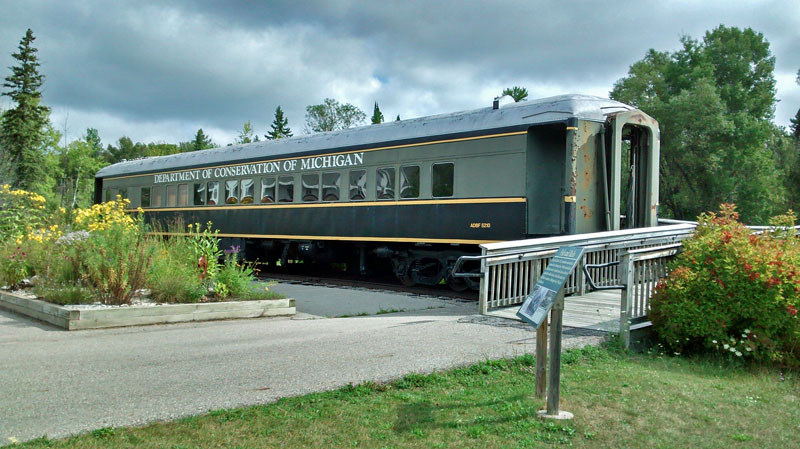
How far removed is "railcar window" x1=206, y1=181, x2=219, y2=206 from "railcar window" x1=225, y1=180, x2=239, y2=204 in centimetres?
48

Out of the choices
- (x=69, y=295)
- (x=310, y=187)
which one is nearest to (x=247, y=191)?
(x=310, y=187)

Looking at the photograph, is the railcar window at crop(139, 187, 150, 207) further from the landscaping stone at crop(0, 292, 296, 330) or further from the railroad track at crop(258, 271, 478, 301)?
the landscaping stone at crop(0, 292, 296, 330)

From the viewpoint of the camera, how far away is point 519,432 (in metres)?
4.46

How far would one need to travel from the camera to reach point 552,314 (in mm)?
5008

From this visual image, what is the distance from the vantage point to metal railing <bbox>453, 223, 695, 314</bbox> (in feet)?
29.9

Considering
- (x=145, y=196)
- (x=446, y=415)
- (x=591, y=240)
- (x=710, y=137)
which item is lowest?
(x=446, y=415)

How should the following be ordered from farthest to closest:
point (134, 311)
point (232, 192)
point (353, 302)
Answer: point (232, 192), point (353, 302), point (134, 311)

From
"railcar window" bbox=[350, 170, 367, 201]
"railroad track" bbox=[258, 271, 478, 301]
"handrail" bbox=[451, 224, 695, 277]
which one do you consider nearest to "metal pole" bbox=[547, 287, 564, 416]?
"handrail" bbox=[451, 224, 695, 277]

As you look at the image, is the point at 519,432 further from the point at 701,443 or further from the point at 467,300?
the point at 467,300

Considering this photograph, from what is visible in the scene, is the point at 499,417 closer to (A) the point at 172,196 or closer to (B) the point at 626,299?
(B) the point at 626,299

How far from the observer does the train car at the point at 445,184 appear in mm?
11352

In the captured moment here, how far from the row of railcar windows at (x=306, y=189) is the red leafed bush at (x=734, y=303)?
5.71 m

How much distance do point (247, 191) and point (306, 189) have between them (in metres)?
2.65

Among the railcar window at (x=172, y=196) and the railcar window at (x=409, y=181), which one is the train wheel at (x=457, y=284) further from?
the railcar window at (x=172, y=196)
